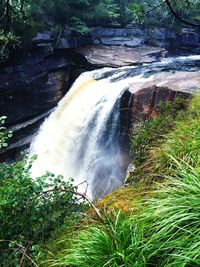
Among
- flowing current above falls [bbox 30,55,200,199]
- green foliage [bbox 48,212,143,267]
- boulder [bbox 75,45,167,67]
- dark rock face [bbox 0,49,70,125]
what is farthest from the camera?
boulder [bbox 75,45,167,67]

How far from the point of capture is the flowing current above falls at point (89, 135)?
956cm

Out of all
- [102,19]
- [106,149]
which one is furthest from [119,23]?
[106,149]

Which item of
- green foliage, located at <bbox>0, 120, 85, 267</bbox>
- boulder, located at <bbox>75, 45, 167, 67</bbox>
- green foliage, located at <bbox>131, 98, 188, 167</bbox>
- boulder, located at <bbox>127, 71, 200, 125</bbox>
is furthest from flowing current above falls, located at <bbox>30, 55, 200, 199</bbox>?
green foliage, located at <bbox>0, 120, 85, 267</bbox>

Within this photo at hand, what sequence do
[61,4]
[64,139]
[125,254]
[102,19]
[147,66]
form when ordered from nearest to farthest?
[125,254] < [64,139] < [147,66] < [61,4] < [102,19]

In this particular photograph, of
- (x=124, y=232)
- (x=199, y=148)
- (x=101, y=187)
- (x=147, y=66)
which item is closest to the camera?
(x=124, y=232)

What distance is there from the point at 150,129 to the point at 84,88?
25.2 ft

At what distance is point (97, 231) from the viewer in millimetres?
2391

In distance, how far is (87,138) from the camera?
34.9 feet

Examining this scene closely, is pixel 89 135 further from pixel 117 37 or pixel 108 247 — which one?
pixel 108 247

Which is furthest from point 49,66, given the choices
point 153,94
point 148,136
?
point 148,136

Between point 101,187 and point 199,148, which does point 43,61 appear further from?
point 199,148

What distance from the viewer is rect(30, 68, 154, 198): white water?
9562mm

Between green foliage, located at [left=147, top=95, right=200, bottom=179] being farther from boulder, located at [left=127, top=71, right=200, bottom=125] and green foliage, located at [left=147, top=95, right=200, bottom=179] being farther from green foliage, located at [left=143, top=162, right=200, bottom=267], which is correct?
boulder, located at [left=127, top=71, right=200, bottom=125]

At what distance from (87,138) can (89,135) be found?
0.12 meters
